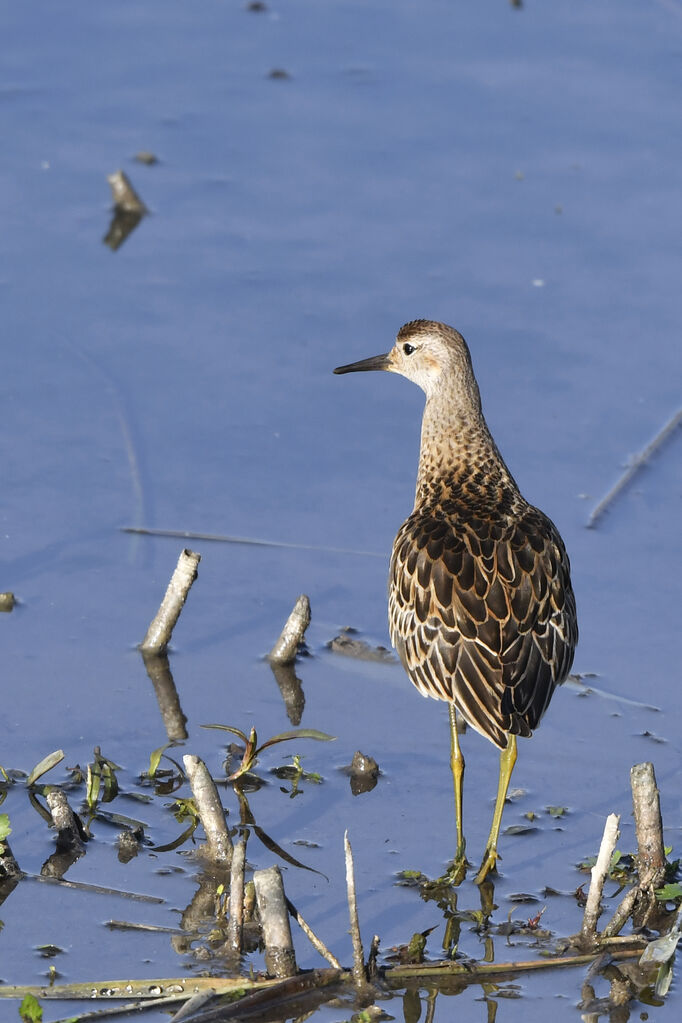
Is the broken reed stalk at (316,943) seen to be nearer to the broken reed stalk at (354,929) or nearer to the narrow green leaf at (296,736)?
the broken reed stalk at (354,929)

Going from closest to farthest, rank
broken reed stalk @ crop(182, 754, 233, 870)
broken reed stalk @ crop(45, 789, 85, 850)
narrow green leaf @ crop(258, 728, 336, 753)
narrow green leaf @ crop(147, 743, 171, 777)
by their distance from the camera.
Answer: broken reed stalk @ crop(182, 754, 233, 870)
broken reed stalk @ crop(45, 789, 85, 850)
narrow green leaf @ crop(147, 743, 171, 777)
narrow green leaf @ crop(258, 728, 336, 753)

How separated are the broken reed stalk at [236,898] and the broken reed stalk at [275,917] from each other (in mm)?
87

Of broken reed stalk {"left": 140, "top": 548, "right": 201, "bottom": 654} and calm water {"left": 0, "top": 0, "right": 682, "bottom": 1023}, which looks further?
broken reed stalk {"left": 140, "top": 548, "right": 201, "bottom": 654}

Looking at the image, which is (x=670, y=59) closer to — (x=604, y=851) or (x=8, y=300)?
(x=8, y=300)

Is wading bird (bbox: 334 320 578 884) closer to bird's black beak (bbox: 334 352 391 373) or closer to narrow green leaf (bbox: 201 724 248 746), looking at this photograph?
narrow green leaf (bbox: 201 724 248 746)

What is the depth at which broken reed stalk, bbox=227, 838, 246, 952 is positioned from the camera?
5.42m

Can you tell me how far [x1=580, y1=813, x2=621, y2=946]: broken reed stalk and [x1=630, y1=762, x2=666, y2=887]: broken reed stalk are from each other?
27 centimetres

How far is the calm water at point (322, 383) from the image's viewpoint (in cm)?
671

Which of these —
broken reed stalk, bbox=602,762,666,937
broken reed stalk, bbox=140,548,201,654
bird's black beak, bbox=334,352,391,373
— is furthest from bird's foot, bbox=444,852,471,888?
bird's black beak, bbox=334,352,391,373

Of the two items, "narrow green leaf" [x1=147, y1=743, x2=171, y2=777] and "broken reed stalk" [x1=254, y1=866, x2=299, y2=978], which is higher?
"broken reed stalk" [x1=254, y1=866, x2=299, y2=978]

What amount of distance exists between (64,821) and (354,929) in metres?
1.35

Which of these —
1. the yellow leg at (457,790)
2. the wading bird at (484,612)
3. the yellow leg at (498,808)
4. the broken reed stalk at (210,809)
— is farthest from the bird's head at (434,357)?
the broken reed stalk at (210,809)

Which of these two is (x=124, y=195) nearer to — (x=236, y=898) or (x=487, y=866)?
(x=487, y=866)

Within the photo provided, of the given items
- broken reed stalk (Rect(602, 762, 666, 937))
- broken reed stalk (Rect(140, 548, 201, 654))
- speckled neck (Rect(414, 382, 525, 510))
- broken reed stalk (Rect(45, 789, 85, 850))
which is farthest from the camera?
A: broken reed stalk (Rect(140, 548, 201, 654))
